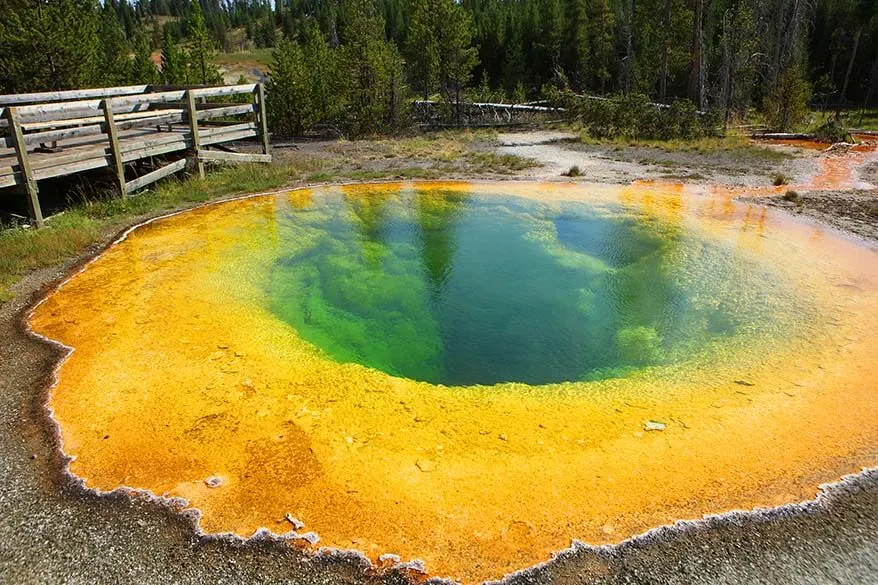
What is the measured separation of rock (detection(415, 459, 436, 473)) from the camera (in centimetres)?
429

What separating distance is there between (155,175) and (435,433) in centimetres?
974

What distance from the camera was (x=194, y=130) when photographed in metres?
12.7

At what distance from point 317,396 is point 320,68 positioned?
20611mm

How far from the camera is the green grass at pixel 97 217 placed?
812 centimetres

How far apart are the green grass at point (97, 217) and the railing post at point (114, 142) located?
12.5 inches

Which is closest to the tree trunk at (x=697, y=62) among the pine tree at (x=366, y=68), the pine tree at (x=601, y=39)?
the pine tree at (x=366, y=68)

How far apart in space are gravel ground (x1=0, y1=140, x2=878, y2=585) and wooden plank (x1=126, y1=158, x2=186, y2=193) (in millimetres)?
8457

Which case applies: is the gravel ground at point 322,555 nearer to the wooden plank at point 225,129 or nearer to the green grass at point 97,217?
the green grass at point 97,217

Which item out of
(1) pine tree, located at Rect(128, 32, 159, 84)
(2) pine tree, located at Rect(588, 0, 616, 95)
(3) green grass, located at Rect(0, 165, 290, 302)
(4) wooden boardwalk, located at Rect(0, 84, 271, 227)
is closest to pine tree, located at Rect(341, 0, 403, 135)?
→ (1) pine tree, located at Rect(128, 32, 159, 84)

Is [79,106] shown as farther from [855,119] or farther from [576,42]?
[576,42]

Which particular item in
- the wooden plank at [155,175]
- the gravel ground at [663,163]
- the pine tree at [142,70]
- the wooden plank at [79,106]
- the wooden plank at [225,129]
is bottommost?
the gravel ground at [663,163]

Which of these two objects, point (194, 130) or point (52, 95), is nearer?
point (52, 95)

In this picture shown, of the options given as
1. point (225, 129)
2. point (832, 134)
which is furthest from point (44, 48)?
point (832, 134)

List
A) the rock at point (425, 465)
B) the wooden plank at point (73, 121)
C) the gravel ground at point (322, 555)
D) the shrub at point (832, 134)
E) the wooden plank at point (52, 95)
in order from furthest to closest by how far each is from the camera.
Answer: the shrub at point (832, 134)
the wooden plank at point (73, 121)
the wooden plank at point (52, 95)
the rock at point (425, 465)
the gravel ground at point (322, 555)
